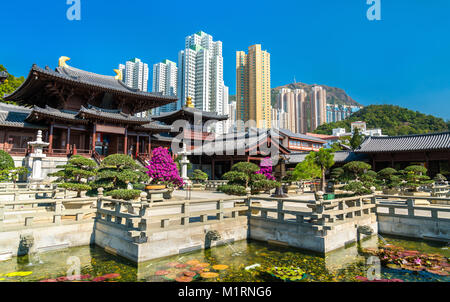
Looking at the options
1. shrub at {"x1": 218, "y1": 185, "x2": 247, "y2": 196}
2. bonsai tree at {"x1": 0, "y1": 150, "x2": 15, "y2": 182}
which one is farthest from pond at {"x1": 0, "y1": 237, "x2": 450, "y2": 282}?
bonsai tree at {"x1": 0, "y1": 150, "x2": 15, "y2": 182}

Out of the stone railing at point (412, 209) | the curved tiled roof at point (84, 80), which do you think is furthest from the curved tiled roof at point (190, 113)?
the stone railing at point (412, 209)

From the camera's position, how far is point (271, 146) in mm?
28750

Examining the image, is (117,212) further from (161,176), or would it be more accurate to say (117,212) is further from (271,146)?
(271,146)

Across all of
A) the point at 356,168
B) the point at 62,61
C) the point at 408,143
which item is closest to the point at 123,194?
the point at 356,168

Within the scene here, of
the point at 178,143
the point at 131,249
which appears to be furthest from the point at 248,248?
the point at 178,143

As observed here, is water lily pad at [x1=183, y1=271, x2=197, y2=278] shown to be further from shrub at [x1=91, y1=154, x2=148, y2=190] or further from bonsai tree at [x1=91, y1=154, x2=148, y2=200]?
shrub at [x1=91, y1=154, x2=148, y2=190]

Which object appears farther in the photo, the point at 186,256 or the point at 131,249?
the point at 186,256

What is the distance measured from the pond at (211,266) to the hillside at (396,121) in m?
80.5

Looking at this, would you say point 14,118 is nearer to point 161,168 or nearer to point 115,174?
point 161,168

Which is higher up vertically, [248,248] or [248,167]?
→ [248,167]

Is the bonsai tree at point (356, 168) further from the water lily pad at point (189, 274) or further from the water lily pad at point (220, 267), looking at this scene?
the water lily pad at point (189, 274)

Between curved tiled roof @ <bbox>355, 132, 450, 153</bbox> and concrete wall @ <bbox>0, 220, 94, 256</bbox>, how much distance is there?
99.9 feet

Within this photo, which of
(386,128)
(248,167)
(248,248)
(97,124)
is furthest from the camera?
(386,128)
